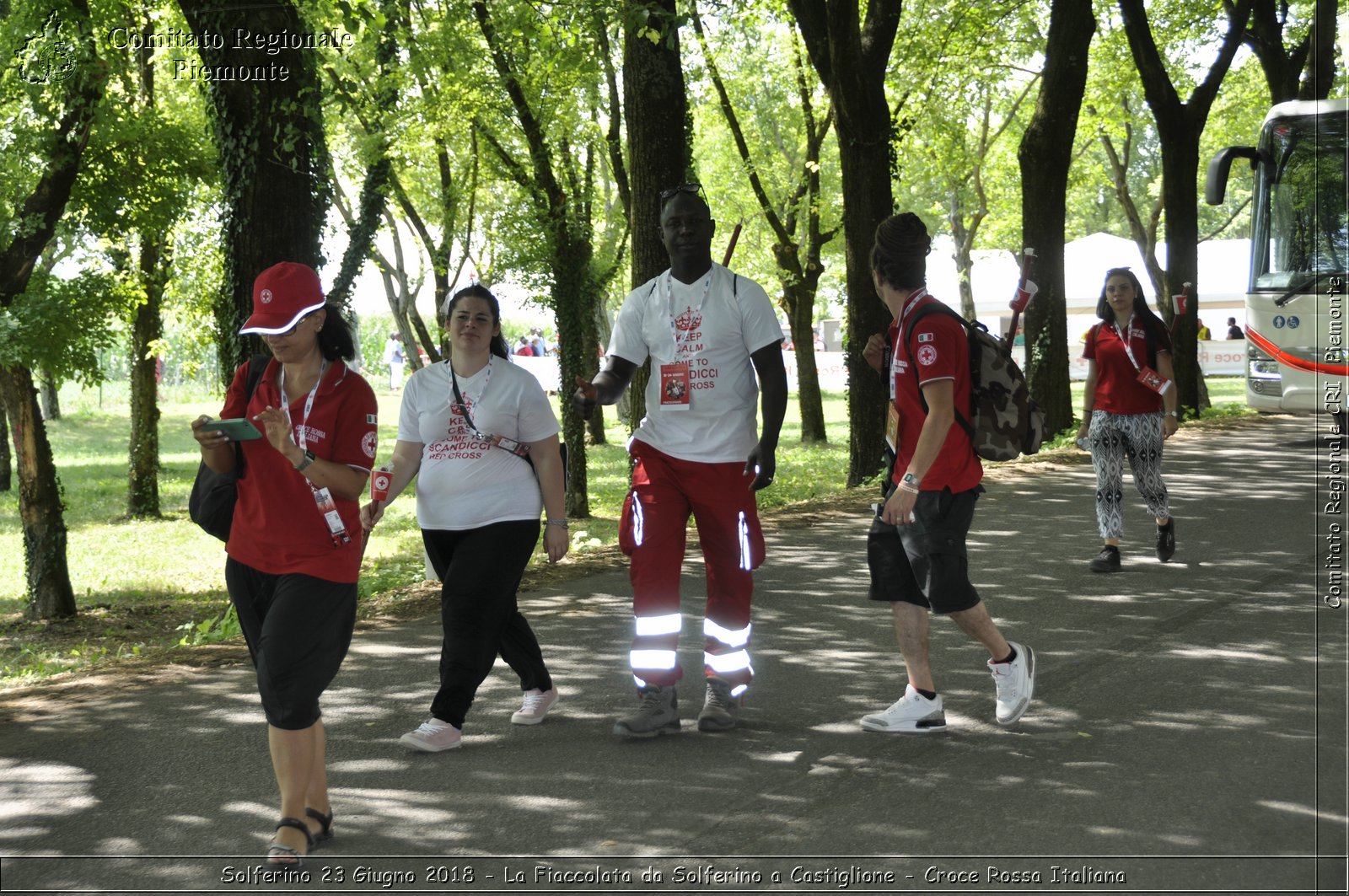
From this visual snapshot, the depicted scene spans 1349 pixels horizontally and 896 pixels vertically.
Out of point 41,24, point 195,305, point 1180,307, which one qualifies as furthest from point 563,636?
point 195,305

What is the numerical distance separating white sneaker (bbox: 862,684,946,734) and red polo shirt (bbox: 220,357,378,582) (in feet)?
7.91

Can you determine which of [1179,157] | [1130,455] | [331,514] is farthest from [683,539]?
[1179,157]

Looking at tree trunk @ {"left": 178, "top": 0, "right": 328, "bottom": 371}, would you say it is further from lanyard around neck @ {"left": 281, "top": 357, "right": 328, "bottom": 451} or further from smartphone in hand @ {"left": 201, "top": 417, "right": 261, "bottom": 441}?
smartphone in hand @ {"left": 201, "top": 417, "right": 261, "bottom": 441}

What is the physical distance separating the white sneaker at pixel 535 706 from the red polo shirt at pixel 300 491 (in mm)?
1739

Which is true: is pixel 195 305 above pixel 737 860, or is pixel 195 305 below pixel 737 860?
above

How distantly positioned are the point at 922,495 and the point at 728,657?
113 cm

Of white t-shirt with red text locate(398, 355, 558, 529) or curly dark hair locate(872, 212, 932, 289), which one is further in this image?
white t-shirt with red text locate(398, 355, 558, 529)

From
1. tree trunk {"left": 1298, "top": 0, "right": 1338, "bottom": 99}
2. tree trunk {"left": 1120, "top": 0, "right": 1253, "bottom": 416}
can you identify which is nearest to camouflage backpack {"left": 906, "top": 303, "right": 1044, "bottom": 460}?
tree trunk {"left": 1120, "top": 0, "right": 1253, "bottom": 416}

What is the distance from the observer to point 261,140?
984cm

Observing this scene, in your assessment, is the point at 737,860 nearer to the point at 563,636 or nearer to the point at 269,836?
the point at 269,836

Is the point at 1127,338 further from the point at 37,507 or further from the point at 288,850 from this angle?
the point at 37,507

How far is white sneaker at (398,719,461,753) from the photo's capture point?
224 inches

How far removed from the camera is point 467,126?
22.3m

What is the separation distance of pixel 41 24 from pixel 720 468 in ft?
37.1
